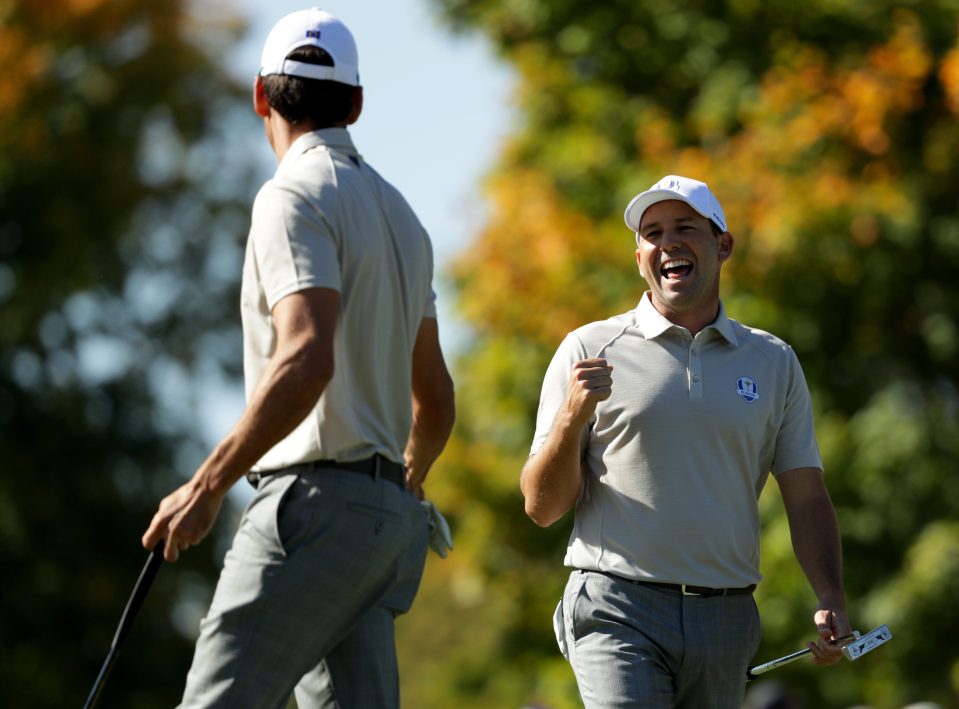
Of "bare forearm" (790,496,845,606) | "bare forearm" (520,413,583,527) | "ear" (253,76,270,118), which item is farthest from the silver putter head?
"ear" (253,76,270,118)

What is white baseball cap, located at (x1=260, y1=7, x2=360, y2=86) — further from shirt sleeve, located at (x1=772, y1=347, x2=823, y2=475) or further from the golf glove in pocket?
shirt sleeve, located at (x1=772, y1=347, x2=823, y2=475)

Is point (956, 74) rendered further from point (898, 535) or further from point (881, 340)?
point (898, 535)

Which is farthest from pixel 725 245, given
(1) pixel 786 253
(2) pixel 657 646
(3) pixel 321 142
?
(1) pixel 786 253

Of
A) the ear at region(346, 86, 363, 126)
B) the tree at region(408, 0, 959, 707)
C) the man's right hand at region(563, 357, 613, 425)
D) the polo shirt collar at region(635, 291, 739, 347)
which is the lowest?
the man's right hand at region(563, 357, 613, 425)

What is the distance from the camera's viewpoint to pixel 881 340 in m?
15.3

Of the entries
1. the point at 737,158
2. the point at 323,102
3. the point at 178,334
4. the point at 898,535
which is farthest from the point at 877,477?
the point at 178,334

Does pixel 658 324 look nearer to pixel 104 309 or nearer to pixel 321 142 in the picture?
pixel 321 142

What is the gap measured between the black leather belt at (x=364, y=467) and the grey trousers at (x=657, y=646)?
A: 0.88 metres

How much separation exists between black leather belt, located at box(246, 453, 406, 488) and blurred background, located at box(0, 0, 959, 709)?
406 centimetres

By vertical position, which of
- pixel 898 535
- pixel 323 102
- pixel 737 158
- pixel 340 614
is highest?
pixel 737 158

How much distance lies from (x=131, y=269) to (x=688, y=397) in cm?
2063

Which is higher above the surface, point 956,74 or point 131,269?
point 131,269

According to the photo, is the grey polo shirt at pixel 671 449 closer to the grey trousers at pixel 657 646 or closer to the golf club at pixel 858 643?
the grey trousers at pixel 657 646

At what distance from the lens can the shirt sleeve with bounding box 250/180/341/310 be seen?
4.07 m
